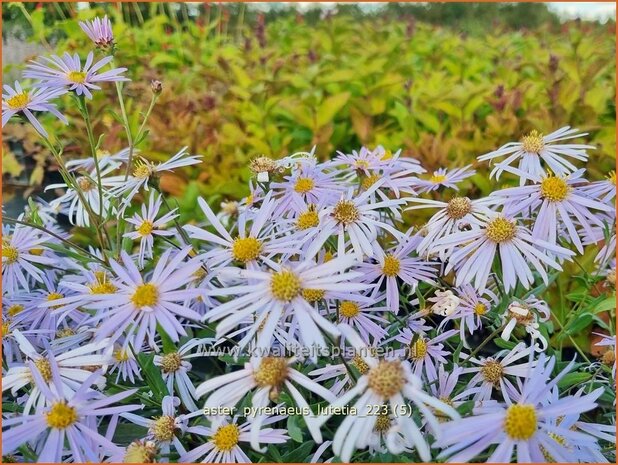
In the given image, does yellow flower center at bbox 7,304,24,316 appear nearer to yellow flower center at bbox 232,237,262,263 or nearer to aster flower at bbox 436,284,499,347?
yellow flower center at bbox 232,237,262,263

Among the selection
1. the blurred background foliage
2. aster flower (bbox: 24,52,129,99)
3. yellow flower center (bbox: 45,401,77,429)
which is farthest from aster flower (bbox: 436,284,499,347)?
the blurred background foliage

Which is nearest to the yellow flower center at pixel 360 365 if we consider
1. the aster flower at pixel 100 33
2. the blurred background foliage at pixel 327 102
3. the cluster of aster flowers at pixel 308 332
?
the cluster of aster flowers at pixel 308 332

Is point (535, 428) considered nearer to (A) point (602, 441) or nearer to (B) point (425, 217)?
(A) point (602, 441)

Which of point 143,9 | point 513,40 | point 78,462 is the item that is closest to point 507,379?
point 78,462

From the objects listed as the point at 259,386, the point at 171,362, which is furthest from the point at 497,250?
the point at 171,362

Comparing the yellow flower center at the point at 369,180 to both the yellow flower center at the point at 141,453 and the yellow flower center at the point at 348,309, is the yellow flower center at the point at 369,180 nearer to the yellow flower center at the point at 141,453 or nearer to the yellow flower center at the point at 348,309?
the yellow flower center at the point at 348,309
